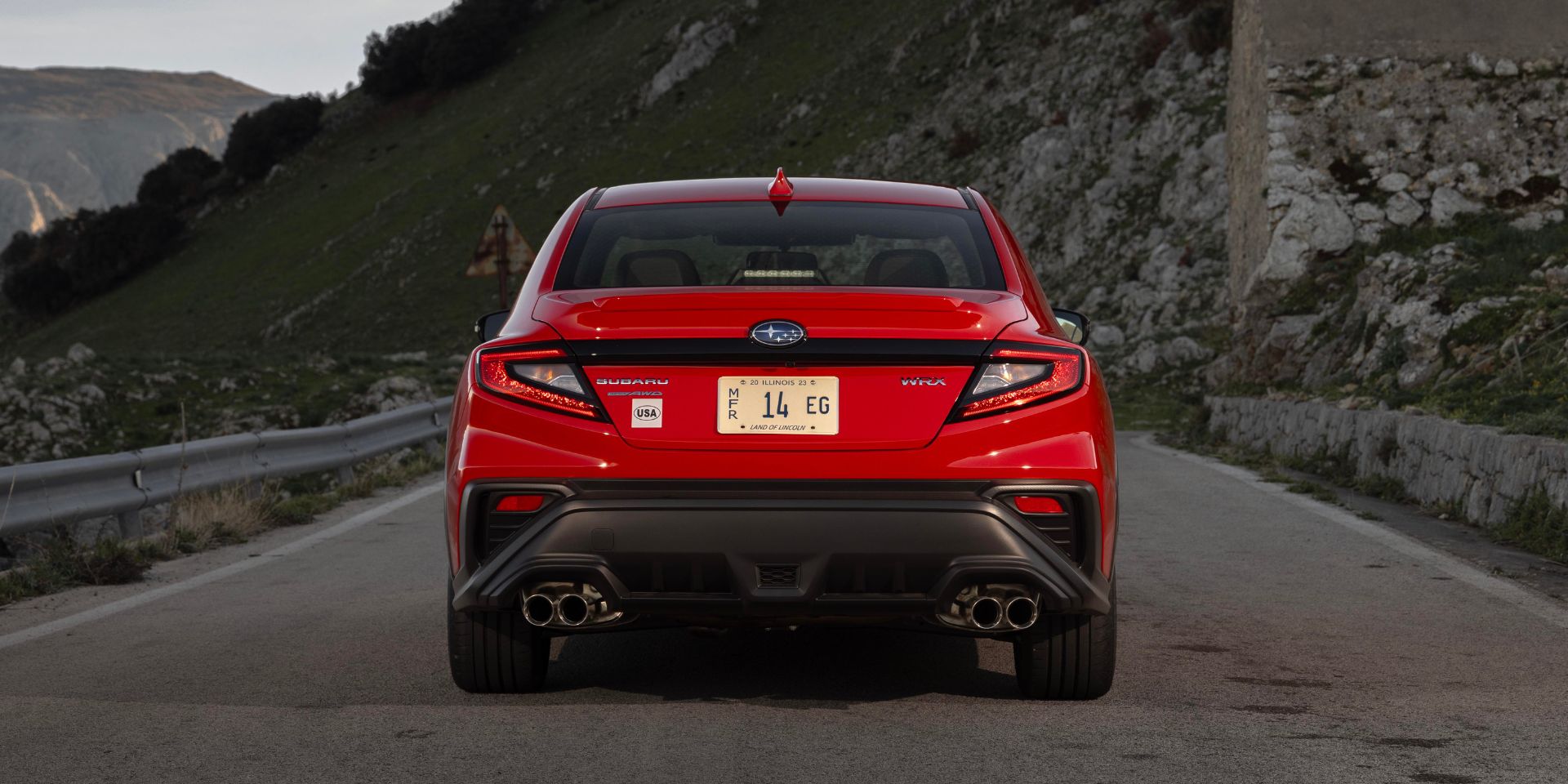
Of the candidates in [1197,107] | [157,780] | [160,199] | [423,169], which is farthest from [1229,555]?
[160,199]

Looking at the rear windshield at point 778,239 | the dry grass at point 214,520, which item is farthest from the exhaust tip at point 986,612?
the dry grass at point 214,520

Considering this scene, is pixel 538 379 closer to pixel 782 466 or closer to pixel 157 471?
pixel 782 466

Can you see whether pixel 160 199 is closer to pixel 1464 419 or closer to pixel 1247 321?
pixel 1247 321

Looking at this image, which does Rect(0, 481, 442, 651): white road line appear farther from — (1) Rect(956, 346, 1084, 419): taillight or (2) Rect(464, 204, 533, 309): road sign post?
(2) Rect(464, 204, 533, 309): road sign post

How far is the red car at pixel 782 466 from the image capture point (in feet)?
14.8

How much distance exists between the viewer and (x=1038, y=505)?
4633 millimetres

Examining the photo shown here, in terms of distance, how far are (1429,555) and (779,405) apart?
16.9ft

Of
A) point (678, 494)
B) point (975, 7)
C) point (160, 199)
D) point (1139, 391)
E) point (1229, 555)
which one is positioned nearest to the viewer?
point (678, 494)

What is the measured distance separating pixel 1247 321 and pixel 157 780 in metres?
18.5

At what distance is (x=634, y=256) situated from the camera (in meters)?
5.42

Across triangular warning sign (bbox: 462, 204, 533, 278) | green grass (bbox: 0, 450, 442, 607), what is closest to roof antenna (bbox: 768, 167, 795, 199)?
green grass (bbox: 0, 450, 442, 607)

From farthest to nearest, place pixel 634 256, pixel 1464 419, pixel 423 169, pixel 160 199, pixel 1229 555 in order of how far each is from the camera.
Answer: pixel 160 199
pixel 423 169
pixel 1464 419
pixel 1229 555
pixel 634 256

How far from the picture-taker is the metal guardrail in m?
8.26

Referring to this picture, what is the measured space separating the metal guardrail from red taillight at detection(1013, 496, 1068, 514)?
5342 mm
